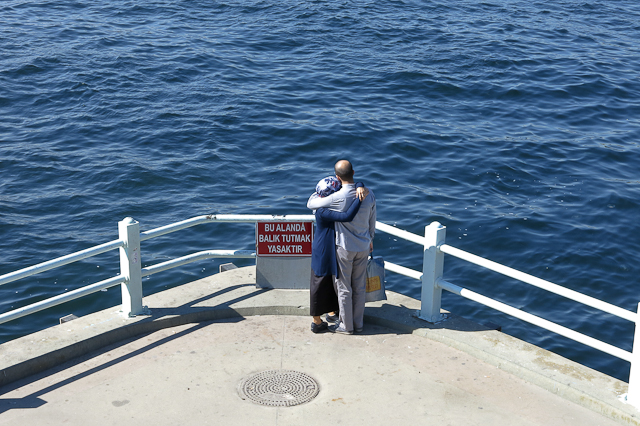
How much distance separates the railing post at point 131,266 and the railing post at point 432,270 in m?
2.73

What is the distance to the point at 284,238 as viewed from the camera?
758 centimetres

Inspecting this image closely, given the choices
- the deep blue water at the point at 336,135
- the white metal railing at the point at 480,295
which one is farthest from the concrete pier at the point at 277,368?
the deep blue water at the point at 336,135

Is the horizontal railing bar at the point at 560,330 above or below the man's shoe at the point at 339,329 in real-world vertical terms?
above

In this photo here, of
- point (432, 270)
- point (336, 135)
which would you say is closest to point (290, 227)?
point (432, 270)

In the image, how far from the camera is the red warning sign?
753 centimetres

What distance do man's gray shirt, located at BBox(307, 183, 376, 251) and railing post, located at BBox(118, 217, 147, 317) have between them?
66.0 inches

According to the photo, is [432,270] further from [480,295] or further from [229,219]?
[229,219]

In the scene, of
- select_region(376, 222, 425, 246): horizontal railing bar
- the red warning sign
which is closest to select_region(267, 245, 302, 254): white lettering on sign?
the red warning sign

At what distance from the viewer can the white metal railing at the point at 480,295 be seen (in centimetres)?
573

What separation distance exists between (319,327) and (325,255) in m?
0.74

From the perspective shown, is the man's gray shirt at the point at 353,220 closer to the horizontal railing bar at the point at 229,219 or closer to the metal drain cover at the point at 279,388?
the horizontal railing bar at the point at 229,219

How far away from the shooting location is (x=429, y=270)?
6.94m

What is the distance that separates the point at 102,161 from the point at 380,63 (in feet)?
30.7

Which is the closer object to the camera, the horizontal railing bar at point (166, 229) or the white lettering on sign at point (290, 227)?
the horizontal railing bar at point (166, 229)
